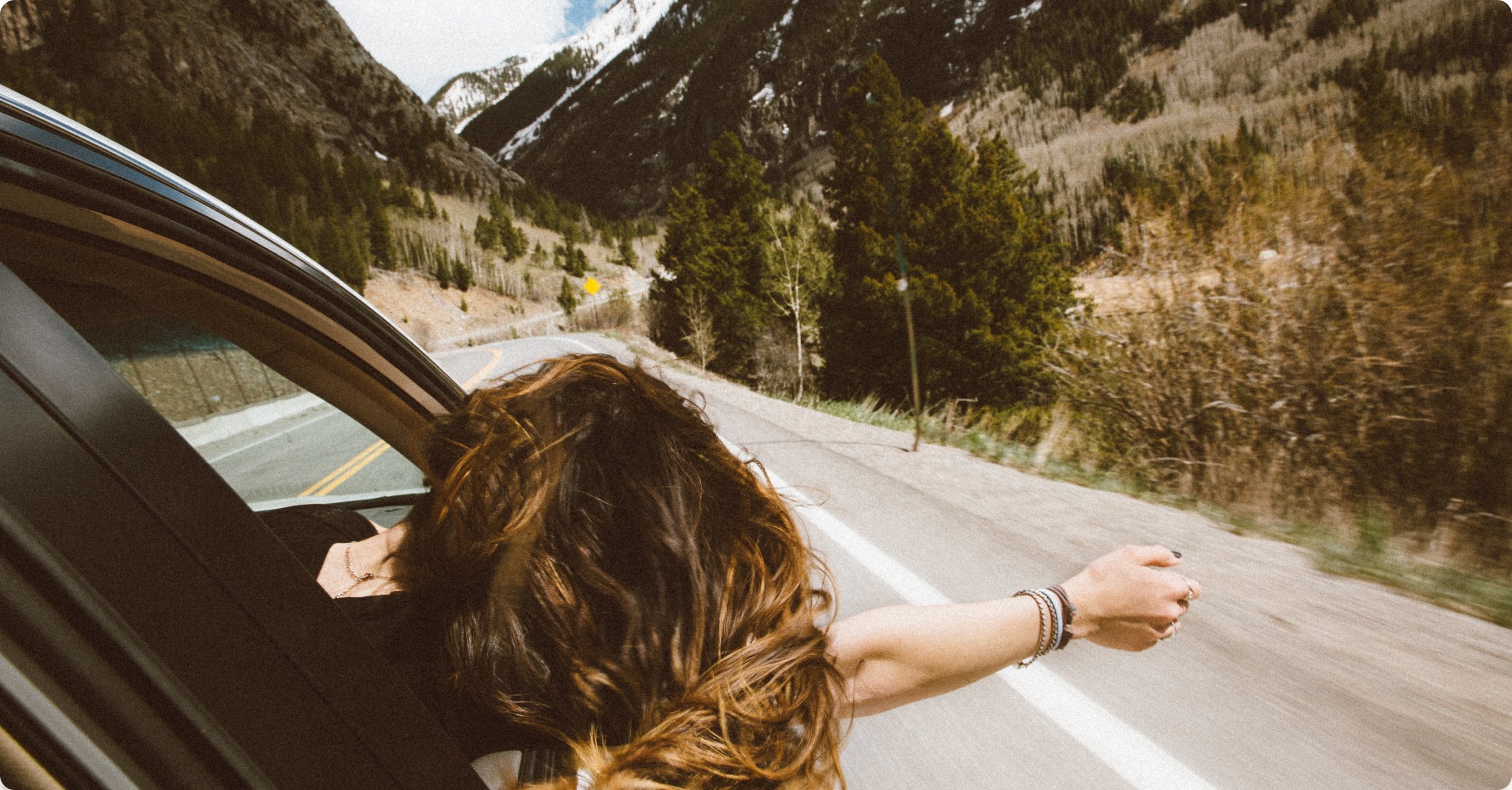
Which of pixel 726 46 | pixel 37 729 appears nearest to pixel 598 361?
pixel 37 729

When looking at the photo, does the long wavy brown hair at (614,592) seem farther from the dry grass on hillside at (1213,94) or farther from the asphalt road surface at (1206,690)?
the dry grass on hillside at (1213,94)

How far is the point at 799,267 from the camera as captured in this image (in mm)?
25641

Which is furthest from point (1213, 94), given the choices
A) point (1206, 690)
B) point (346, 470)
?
point (346, 470)

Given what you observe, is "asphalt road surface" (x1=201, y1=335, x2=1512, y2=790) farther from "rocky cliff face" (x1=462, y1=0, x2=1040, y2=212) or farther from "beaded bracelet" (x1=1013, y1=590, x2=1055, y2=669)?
"rocky cliff face" (x1=462, y1=0, x2=1040, y2=212)

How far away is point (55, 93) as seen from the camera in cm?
5397

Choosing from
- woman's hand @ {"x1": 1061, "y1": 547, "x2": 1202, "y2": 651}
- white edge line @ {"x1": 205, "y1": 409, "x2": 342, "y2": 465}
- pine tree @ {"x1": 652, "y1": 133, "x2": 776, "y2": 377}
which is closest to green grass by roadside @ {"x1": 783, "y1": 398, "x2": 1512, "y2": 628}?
woman's hand @ {"x1": 1061, "y1": 547, "x2": 1202, "y2": 651}

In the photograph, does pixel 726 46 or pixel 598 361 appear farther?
pixel 726 46

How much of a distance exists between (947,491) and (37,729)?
191 inches

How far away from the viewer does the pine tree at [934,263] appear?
1966 centimetres

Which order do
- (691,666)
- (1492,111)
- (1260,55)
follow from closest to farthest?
(691,666), (1492,111), (1260,55)

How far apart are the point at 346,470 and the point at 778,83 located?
560 ft

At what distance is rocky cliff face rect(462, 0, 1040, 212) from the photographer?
133875mm

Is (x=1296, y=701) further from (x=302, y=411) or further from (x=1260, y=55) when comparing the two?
(x=1260, y=55)

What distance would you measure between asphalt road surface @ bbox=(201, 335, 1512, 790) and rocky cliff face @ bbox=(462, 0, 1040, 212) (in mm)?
142701
